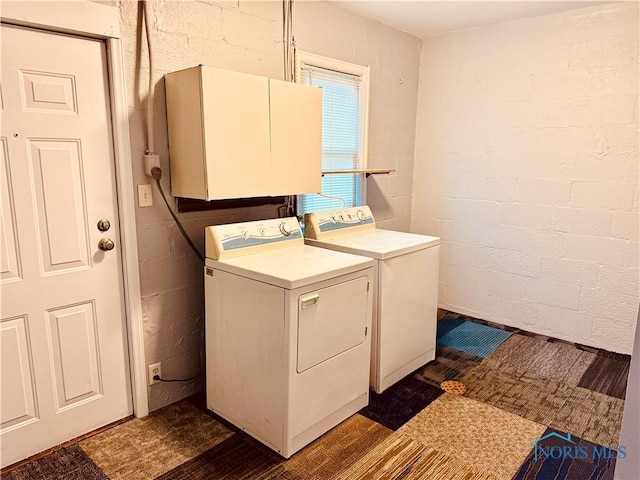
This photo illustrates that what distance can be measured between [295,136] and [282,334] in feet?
3.52

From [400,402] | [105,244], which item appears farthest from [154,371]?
[400,402]

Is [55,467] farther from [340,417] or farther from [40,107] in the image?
[40,107]

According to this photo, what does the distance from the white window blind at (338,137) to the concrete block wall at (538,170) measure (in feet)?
2.69

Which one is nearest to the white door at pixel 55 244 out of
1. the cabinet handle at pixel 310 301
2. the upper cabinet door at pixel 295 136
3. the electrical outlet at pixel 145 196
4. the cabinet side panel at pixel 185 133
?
the electrical outlet at pixel 145 196

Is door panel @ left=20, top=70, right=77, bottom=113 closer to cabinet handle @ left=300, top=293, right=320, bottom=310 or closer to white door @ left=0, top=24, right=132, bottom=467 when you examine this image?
white door @ left=0, top=24, right=132, bottom=467

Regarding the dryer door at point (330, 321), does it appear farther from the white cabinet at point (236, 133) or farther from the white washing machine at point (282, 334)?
the white cabinet at point (236, 133)

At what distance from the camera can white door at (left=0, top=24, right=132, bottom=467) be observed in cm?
186

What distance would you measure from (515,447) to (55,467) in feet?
6.86

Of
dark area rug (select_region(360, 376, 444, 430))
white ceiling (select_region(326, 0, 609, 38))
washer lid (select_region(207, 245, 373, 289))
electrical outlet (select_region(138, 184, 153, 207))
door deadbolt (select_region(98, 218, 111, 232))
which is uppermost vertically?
white ceiling (select_region(326, 0, 609, 38))

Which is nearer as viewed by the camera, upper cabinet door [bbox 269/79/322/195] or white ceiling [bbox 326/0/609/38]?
upper cabinet door [bbox 269/79/322/195]

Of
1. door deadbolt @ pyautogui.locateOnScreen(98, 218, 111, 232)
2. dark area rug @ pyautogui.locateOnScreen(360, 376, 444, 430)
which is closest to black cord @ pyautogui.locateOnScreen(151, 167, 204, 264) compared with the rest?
door deadbolt @ pyautogui.locateOnScreen(98, 218, 111, 232)

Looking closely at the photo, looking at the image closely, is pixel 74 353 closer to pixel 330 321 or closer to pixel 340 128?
pixel 330 321

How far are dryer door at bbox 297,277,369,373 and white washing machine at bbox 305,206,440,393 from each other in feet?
0.71

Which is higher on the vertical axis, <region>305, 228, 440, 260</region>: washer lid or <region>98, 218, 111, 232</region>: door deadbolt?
<region>98, 218, 111, 232</region>: door deadbolt
